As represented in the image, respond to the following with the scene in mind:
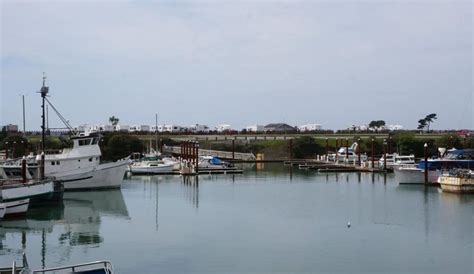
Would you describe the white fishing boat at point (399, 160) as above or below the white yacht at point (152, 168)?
Result: above

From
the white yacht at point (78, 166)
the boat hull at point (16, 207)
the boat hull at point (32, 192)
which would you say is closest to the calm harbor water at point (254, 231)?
the boat hull at point (16, 207)

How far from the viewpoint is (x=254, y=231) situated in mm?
27203

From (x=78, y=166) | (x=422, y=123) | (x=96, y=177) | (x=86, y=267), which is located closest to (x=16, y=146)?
(x=96, y=177)

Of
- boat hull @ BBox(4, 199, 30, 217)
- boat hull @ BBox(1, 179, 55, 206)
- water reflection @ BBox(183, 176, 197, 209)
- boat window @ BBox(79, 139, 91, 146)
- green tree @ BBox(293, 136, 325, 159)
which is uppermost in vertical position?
boat window @ BBox(79, 139, 91, 146)

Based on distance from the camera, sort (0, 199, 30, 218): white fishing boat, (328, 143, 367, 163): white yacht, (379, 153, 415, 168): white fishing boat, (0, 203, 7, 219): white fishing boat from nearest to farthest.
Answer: (0, 203, 7, 219): white fishing boat
(0, 199, 30, 218): white fishing boat
(379, 153, 415, 168): white fishing boat
(328, 143, 367, 163): white yacht

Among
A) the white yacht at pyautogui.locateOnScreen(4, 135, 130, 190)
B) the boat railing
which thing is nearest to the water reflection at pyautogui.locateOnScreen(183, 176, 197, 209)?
the white yacht at pyautogui.locateOnScreen(4, 135, 130, 190)

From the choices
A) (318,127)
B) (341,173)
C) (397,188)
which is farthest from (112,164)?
(318,127)

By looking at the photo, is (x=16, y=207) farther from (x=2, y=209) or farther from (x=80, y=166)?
(x=80, y=166)

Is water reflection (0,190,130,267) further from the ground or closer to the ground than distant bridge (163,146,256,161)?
closer to the ground

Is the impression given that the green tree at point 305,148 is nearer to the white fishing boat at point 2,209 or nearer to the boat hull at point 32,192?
the boat hull at point 32,192

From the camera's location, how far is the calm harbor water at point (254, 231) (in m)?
21.2

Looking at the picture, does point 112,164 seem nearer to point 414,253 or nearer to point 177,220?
point 177,220

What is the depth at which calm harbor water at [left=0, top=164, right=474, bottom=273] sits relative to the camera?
69.7 ft

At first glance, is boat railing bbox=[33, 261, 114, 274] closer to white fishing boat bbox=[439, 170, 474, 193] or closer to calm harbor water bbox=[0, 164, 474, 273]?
calm harbor water bbox=[0, 164, 474, 273]
